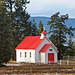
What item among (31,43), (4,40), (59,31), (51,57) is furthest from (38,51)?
(59,31)

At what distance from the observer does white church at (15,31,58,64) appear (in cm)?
6681

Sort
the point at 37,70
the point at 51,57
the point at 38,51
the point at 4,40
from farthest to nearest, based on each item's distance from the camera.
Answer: the point at 38,51, the point at 51,57, the point at 4,40, the point at 37,70

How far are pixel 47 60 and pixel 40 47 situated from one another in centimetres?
337

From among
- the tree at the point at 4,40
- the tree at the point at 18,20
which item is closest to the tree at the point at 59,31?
the tree at the point at 18,20

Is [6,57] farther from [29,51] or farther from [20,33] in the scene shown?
[20,33]

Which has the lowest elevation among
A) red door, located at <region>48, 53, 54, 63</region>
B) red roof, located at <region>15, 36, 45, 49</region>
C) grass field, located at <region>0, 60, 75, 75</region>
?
red door, located at <region>48, 53, 54, 63</region>

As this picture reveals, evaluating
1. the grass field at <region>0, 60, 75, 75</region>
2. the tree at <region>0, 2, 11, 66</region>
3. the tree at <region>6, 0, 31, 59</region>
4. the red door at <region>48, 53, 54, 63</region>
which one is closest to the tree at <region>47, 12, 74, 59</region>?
the tree at <region>6, 0, 31, 59</region>

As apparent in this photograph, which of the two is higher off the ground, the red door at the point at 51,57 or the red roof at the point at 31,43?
the red roof at the point at 31,43

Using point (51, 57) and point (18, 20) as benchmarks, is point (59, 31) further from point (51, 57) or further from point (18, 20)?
point (51, 57)

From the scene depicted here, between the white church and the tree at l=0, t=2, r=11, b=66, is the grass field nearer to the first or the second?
the tree at l=0, t=2, r=11, b=66

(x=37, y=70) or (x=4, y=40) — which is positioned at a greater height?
(x=4, y=40)

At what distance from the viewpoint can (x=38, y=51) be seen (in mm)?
68188

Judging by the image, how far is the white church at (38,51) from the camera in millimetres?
66812

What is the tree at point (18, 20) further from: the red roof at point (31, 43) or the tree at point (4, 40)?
the tree at point (4, 40)
